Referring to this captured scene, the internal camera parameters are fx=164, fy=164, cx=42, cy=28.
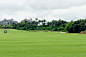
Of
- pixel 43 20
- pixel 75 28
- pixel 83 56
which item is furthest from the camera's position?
pixel 43 20

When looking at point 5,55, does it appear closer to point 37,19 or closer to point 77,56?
point 77,56

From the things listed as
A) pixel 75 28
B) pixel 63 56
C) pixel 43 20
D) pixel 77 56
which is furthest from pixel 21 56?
pixel 43 20

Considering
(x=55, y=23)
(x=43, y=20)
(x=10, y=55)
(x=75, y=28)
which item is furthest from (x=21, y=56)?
(x=43, y=20)

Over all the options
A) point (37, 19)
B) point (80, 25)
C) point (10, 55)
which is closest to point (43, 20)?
point (37, 19)

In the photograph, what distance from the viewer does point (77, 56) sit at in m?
16.8

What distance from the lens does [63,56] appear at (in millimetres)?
16797

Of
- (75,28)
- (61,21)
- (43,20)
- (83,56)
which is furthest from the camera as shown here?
(43,20)

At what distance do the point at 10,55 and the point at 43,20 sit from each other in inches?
6440

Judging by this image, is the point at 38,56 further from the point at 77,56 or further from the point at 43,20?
the point at 43,20

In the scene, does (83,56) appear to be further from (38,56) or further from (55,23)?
(55,23)

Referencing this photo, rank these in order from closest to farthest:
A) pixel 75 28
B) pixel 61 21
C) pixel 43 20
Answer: pixel 75 28, pixel 61 21, pixel 43 20

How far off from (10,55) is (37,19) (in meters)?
168

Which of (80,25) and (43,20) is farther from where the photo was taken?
(43,20)

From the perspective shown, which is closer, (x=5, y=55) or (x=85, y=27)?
(x=5, y=55)
